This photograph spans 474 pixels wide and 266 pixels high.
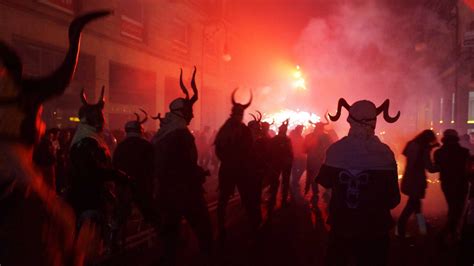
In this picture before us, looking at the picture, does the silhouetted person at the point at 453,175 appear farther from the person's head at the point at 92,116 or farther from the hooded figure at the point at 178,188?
the person's head at the point at 92,116

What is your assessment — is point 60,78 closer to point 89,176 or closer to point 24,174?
point 24,174

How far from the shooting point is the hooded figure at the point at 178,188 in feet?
15.4

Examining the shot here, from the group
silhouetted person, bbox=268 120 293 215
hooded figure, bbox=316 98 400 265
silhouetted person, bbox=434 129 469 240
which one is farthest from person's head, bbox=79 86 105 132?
silhouetted person, bbox=434 129 469 240

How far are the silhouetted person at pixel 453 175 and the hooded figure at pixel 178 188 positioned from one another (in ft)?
14.2

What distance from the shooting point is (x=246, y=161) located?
274 inches

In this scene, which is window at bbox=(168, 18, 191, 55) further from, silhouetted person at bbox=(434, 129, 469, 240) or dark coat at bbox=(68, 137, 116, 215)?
dark coat at bbox=(68, 137, 116, 215)

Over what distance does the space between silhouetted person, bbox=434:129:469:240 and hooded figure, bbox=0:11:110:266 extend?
264 inches

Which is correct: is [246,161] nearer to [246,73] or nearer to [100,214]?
[100,214]

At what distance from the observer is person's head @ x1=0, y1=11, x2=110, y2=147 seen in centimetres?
167

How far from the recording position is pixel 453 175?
23.3ft

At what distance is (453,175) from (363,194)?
14.5ft

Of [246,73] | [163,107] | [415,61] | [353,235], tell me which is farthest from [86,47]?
[415,61]

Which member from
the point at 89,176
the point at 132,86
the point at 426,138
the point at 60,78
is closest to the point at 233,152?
the point at 89,176

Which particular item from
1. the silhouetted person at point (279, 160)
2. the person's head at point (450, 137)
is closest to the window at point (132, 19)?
the silhouetted person at point (279, 160)
